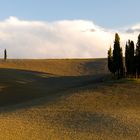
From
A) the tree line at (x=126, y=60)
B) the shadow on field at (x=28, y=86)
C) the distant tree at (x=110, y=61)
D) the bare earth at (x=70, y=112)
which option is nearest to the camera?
the bare earth at (x=70, y=112)

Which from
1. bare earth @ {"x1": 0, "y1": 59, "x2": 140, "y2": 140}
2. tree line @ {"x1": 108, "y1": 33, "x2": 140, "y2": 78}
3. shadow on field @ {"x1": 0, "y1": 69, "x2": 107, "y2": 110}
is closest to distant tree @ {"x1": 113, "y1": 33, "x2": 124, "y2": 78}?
tree line @ {"x1": 108, "y1": 33, "x2": 140, "y2": 78}

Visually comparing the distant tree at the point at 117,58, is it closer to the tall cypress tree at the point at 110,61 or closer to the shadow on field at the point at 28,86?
the tall cypress tree at the point at 110,61

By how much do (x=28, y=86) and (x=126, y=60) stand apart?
62.3ft

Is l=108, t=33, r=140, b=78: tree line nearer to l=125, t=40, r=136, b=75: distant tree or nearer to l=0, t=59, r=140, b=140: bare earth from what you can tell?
l=125, t=40, r=136, b=75: distant tree

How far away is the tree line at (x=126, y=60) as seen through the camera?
80062 millimetres

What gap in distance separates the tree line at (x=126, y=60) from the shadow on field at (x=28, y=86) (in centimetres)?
651

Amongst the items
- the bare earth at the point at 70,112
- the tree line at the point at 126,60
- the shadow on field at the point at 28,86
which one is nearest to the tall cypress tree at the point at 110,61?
the tree line at the point at 126,60

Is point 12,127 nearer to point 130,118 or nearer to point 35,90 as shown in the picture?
point 130,118

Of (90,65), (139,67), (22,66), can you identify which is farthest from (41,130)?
(90,65)

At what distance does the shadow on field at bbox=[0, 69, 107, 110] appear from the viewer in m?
66.1

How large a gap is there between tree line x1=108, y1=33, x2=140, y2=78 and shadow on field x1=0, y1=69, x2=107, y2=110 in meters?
6.51

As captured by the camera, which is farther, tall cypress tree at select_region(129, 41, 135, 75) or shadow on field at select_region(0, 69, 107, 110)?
tall cypress tree at select_region(129, 41, 135, 75)

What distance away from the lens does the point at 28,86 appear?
7594 cm

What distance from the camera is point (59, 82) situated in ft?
293
